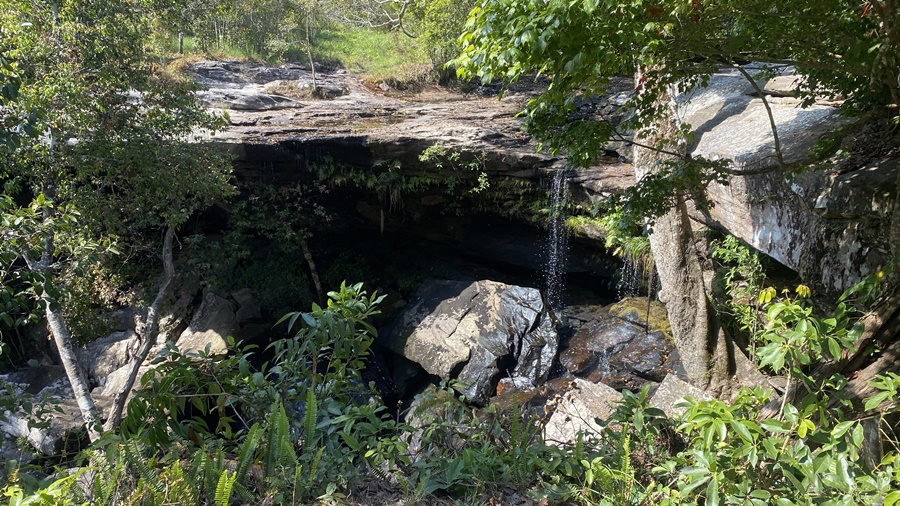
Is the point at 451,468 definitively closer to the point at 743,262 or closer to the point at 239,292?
the point at 743,262

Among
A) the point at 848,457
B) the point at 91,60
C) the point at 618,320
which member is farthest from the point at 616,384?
the point at 91,60

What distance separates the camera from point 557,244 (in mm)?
9641

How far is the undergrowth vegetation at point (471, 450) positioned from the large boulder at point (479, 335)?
16.7 ft

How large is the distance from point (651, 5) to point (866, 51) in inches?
41.2

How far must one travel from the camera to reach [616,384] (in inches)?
293

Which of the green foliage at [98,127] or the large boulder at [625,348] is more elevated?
the green foliage at [98,127]

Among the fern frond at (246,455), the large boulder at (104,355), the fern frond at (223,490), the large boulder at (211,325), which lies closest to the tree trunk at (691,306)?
the fern frond at (246,455)

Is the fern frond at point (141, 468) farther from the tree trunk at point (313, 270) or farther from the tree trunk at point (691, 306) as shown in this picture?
the tree trunk at point (313, 270)

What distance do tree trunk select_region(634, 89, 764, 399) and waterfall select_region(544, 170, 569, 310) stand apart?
133 inches

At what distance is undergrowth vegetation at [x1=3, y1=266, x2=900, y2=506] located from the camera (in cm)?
180

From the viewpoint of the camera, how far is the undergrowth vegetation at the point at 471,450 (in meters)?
1.80

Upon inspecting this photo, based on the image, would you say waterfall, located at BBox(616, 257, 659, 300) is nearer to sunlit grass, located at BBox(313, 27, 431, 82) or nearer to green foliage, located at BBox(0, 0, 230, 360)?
green foliage, located at BBox(0, 0, 230, 360)

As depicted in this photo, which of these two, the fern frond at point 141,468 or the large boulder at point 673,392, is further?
the large boulder at point 673,392

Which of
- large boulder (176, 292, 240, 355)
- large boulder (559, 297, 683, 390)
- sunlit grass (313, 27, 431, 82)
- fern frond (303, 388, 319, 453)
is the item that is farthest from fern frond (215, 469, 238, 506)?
sunlit grass (313, 27, 431, 82)
